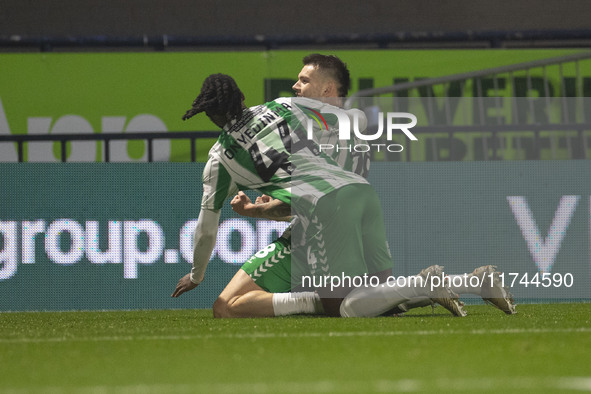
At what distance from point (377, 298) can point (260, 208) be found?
2.51ft

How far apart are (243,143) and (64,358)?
1997 mm

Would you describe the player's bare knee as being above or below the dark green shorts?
below

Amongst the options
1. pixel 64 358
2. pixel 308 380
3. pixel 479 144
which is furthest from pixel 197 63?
pixel 308 380

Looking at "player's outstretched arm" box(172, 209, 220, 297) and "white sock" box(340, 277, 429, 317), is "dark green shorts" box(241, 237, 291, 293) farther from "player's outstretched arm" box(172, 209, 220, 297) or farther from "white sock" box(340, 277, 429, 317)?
"white sock" box(340, 277, 429, 317)

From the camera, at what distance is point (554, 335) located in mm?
3777

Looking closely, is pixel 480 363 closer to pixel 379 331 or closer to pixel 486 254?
pixel 379 331

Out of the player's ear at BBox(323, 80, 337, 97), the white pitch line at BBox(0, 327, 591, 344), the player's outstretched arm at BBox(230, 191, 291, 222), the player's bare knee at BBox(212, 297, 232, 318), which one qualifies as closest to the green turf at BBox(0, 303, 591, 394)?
Answer: the white pitch line at BBox(0, 327, 591, 344)

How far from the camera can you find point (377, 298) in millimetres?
4730

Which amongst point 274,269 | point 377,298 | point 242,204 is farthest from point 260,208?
point 377,298

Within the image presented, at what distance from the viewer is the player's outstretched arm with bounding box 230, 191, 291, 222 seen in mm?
5059

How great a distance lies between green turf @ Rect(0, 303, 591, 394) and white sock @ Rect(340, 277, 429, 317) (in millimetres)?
83

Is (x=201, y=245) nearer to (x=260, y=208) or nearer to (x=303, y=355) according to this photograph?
(x=260, y=208)

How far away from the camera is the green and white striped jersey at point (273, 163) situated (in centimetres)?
500

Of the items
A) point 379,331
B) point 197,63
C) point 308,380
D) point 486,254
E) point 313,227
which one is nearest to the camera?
point 308,380
